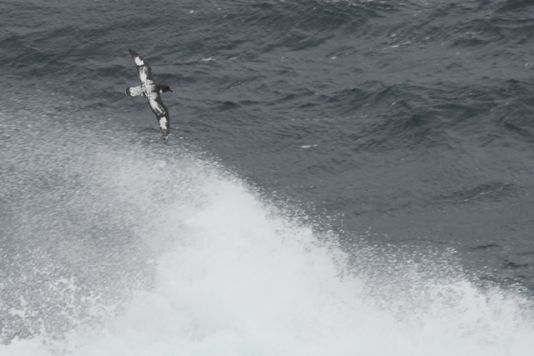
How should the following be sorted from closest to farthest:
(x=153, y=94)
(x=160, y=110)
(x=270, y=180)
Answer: (x=153, y=94), (x=160, y=110), (x=270, y=180)

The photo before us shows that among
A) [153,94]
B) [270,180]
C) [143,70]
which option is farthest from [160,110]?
[270,180]

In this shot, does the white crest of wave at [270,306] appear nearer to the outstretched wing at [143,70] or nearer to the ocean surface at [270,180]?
the ocean surface at [270,180]

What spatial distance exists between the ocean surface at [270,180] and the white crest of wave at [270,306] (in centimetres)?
9

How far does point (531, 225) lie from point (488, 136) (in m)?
6.43

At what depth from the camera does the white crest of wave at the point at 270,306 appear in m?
44.4

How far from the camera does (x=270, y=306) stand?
46.2 meters

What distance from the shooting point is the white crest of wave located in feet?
146

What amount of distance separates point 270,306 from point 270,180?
27.1 ft

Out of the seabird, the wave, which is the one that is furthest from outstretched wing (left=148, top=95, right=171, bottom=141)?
the wave

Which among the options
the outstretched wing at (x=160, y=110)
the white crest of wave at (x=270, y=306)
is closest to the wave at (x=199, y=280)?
the white crest of wave at (x=270, y=306)

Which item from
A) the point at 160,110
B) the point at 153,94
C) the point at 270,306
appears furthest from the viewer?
the point at 160,110

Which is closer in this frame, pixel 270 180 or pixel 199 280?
pixel 199 280

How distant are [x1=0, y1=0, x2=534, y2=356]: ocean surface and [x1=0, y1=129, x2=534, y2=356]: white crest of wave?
9cm

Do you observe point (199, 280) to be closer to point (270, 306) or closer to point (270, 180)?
point (270, 306)
